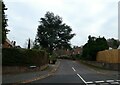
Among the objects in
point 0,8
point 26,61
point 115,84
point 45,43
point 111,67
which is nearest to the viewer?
point 115,84

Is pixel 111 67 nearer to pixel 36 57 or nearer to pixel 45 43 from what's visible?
pixel 36 57

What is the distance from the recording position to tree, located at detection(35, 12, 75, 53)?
342ft

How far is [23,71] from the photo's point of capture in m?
38.6

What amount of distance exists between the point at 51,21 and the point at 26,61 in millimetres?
71809

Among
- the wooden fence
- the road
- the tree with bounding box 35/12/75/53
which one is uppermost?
the tree with bounding box 35/12/75/53

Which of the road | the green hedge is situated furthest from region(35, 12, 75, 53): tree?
the road

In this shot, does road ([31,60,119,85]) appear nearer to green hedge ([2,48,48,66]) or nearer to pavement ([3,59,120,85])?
pavement ([3,59,120,85])

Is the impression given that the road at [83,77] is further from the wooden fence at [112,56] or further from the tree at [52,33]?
the tree at [52,33]

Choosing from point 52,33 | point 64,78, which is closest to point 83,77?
point 64,78

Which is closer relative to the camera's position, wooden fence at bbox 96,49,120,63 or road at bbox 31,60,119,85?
road at bbox 31,60,119,85

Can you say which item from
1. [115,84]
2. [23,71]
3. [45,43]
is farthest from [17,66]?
[45,43]

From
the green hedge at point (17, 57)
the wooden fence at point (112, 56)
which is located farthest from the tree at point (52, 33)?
the green hedge at point (17, 57)

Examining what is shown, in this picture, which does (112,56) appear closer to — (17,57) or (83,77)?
(17,57)

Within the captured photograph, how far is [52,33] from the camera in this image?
10481cm
